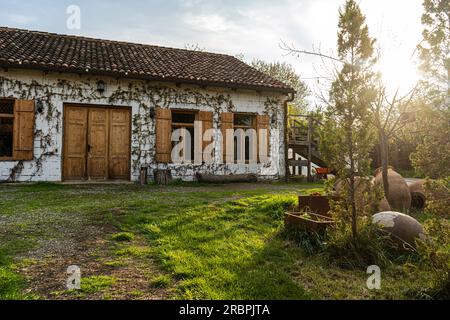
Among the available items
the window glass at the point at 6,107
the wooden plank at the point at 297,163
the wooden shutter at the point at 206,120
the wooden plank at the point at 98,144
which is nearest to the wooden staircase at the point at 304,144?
the wooden plank at the point at 297,163

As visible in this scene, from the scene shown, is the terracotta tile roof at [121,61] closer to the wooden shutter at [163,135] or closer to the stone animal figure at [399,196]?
the wooden shutter at [163,135]

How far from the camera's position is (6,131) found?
980cm

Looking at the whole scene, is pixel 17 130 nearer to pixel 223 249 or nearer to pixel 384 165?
pixel 223 249

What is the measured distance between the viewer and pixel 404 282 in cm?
308

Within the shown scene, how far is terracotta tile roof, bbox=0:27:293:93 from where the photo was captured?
10.0 meters

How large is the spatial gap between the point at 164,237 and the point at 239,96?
8.52 metres

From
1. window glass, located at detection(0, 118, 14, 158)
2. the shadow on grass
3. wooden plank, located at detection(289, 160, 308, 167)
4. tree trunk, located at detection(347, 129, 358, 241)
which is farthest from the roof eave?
tree trunk, located at detection(347, 129, 358, 241)

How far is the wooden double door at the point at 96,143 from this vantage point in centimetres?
1031

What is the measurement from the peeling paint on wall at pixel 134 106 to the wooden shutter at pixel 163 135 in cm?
16

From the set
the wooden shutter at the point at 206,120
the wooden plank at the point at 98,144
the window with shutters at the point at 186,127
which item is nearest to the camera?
the wooden plank at the point at 98,144

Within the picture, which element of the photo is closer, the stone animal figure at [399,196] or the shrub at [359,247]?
the shrub at [359,247]

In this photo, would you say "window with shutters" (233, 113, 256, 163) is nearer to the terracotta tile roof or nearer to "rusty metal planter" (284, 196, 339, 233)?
the terracotta tile roof
